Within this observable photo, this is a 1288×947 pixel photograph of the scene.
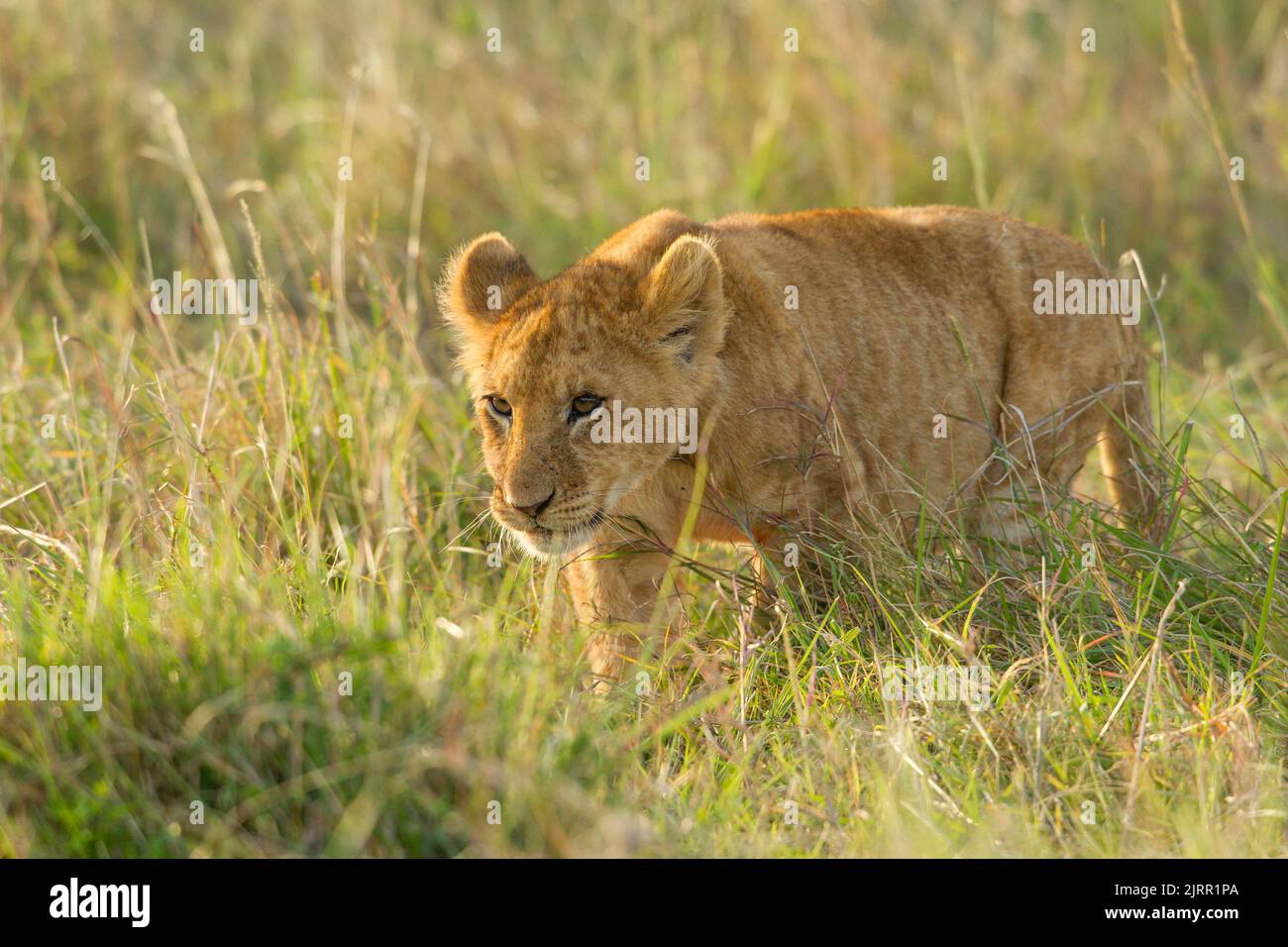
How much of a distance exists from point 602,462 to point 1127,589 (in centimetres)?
184

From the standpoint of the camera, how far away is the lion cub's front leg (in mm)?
5102

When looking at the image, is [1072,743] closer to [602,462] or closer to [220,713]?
[602,462]

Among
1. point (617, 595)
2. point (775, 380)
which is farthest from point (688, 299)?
point (617, 595)

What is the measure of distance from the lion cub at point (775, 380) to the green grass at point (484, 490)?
278 millimetres

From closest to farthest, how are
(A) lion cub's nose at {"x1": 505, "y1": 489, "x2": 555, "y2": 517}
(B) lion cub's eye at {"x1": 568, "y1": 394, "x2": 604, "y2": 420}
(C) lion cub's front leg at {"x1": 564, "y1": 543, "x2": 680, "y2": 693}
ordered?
1. (A) lion cub's nose at {"x1": 505, "y1": 489, "x2": 555, "y2": 517}
2. (B) lion cub's eye at {"x1": 568, "y1": 394, "x2": 604, "y2": 420}
3. (C) lion cub's front leg at {"x1": 564, "y1": 543, "x2": 680, "y2": 693}

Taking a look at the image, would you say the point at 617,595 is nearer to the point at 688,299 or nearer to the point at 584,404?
the point at 584,404

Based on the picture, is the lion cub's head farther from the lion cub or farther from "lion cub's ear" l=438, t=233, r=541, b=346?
"lion cub's ear" l=438, t=233, r=541, b=346

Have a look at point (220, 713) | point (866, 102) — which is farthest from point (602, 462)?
point (866, 102)

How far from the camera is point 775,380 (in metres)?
5.08

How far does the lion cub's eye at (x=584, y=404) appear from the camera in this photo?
471 centimetres

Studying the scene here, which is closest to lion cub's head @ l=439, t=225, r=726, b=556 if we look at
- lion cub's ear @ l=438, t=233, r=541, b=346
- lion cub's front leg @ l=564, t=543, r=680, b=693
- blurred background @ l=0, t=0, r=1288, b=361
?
lion cub's ear @ l=438, t=233, r=541, b=346

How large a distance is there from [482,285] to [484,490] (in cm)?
103

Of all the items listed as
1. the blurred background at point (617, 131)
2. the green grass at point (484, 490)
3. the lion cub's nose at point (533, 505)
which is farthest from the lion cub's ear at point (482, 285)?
the blurred background at point (617, 131)

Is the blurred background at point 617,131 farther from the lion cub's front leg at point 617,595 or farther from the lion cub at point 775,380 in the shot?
the lion cub's front leg at point 617,595
